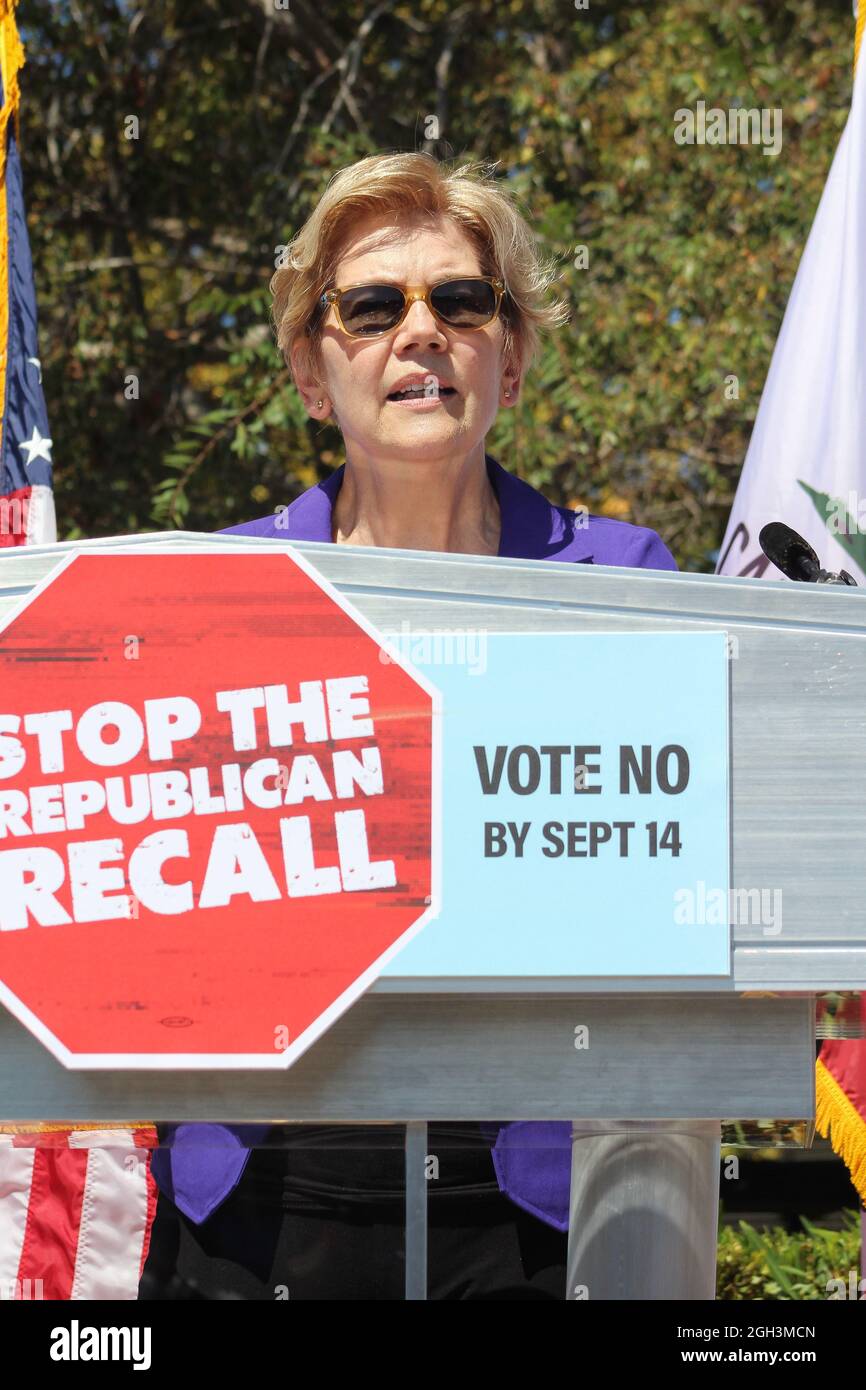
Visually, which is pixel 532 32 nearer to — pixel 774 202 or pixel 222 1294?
pixel 774 202

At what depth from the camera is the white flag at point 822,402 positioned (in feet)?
9.94

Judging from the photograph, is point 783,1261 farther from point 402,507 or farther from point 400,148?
point 400,148

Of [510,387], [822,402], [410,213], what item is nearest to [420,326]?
[410,213]

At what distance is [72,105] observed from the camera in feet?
18.3

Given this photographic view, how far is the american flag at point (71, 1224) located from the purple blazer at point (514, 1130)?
0.80ft

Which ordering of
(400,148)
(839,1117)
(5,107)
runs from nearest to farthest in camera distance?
(839,1117)
(5,107)
(400,148)

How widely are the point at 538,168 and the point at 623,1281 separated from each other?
14.4ft

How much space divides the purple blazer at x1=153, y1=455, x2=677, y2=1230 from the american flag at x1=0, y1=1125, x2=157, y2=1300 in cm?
24

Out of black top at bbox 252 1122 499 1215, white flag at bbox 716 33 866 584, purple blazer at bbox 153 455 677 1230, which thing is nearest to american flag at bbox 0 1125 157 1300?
purple blazer at bbox 153 455 677 1230

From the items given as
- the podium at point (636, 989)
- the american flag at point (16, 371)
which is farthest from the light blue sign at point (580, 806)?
the american flag at point (16, 371)

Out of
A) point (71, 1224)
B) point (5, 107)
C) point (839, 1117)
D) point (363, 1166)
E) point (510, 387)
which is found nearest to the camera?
point (363, 1166)

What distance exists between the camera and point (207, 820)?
124 cm

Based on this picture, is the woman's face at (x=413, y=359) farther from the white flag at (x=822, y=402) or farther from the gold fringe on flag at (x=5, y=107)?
the gold fringe on flag at (x=5, y=107)

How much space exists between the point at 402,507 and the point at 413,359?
19cm
